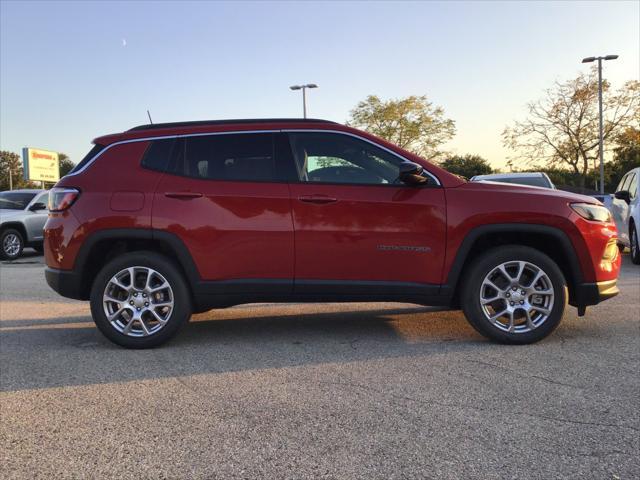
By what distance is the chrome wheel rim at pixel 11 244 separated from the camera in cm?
1394

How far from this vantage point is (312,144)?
457 cm

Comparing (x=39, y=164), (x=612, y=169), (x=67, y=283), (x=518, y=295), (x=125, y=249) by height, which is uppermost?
(x=39, y=164)

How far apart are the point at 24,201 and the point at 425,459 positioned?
1498 cm

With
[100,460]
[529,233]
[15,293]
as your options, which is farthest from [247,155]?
[15,293]

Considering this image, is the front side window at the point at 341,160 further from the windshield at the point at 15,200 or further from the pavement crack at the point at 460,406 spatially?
the windshield at the point at 15,200

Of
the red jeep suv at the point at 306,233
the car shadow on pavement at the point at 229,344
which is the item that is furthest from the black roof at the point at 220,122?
the car shadow on pavement at the point at 229,344

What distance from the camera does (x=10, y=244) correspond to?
552 inches

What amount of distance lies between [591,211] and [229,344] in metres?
3.19

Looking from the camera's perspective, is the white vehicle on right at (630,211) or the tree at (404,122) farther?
the tree at (404,122)

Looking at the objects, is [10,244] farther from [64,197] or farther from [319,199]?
[319,199]

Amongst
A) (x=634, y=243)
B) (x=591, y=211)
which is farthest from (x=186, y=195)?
(x=634, y=243)

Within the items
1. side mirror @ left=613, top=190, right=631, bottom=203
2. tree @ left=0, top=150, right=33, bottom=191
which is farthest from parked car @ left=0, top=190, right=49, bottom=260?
tree @ left=0, top=150, right=33, bottom=191

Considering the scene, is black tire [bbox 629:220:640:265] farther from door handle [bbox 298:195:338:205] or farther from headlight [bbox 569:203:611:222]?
door handle [bbox 298:195:338:205]

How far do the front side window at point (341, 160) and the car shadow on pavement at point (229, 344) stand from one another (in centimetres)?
137
